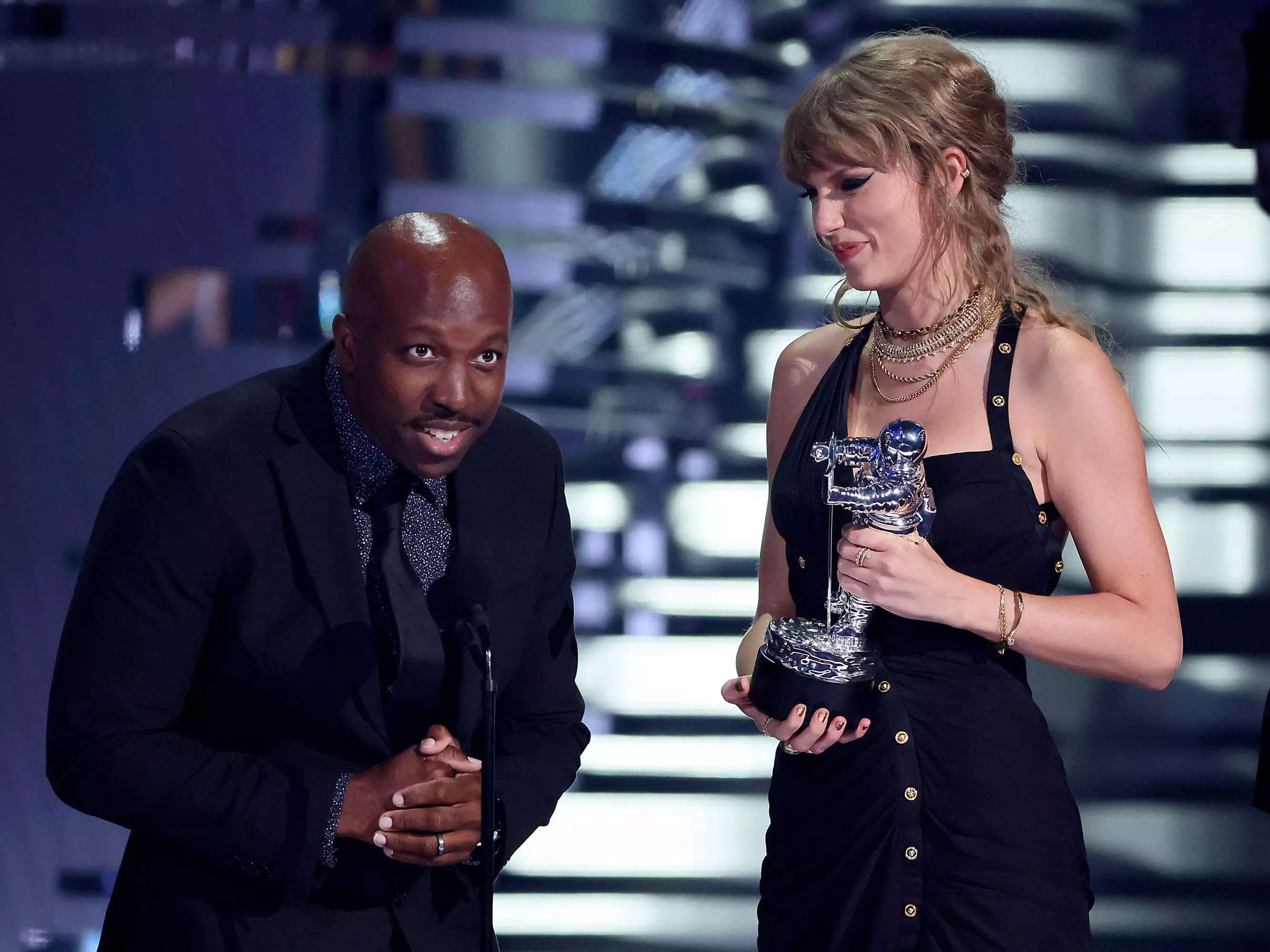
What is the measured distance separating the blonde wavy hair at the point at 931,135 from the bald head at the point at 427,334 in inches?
21.3

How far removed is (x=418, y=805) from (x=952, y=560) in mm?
788

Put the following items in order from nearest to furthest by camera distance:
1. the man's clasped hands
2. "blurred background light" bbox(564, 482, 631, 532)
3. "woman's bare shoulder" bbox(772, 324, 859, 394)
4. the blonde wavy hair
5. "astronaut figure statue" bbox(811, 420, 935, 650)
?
the man's clasped hands, "astronaut figure statue" bbox(811, 420, 935, 650), the blonde wavy hair, "woman's bare shoulder" bbox(772, 324, 859, 394), "blurred background light" bbox(564, 482, 631, 532)

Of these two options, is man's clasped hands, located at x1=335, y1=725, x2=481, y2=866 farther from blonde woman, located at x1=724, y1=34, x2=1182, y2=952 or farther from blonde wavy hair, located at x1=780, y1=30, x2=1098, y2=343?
blonde wavy hair, located at x1=780, y1=30, x2=1098, y2=343

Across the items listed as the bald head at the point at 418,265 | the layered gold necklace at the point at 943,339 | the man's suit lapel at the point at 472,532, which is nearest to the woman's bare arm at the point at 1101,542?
the layered gold necklace at the point at 943,339

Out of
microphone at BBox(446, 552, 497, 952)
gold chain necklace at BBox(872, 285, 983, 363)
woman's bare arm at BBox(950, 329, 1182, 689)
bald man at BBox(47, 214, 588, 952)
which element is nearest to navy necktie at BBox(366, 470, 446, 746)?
bald man at BBox(47, 214, 588, 952)

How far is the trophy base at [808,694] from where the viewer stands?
5.01ft

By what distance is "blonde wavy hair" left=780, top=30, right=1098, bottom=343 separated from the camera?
1716 mm

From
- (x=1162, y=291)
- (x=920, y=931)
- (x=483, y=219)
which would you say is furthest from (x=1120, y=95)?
(x=920, y=931)

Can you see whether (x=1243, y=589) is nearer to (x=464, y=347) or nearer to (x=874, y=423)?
(x=874, y=423)

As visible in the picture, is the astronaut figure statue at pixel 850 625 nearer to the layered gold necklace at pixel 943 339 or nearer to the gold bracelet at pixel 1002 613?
the gold bracelet at pixel 1002 613

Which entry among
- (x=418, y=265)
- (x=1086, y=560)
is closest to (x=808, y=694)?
(x=1086, y=560)

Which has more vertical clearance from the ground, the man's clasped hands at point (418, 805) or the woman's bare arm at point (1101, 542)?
the woman's bare arm at point (1101, 542)

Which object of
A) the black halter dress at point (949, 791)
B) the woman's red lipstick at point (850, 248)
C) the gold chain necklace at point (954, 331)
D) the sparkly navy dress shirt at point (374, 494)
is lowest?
the black halter dress at point (949, 791)

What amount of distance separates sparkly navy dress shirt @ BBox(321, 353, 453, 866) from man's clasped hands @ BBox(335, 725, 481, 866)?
21 cm
